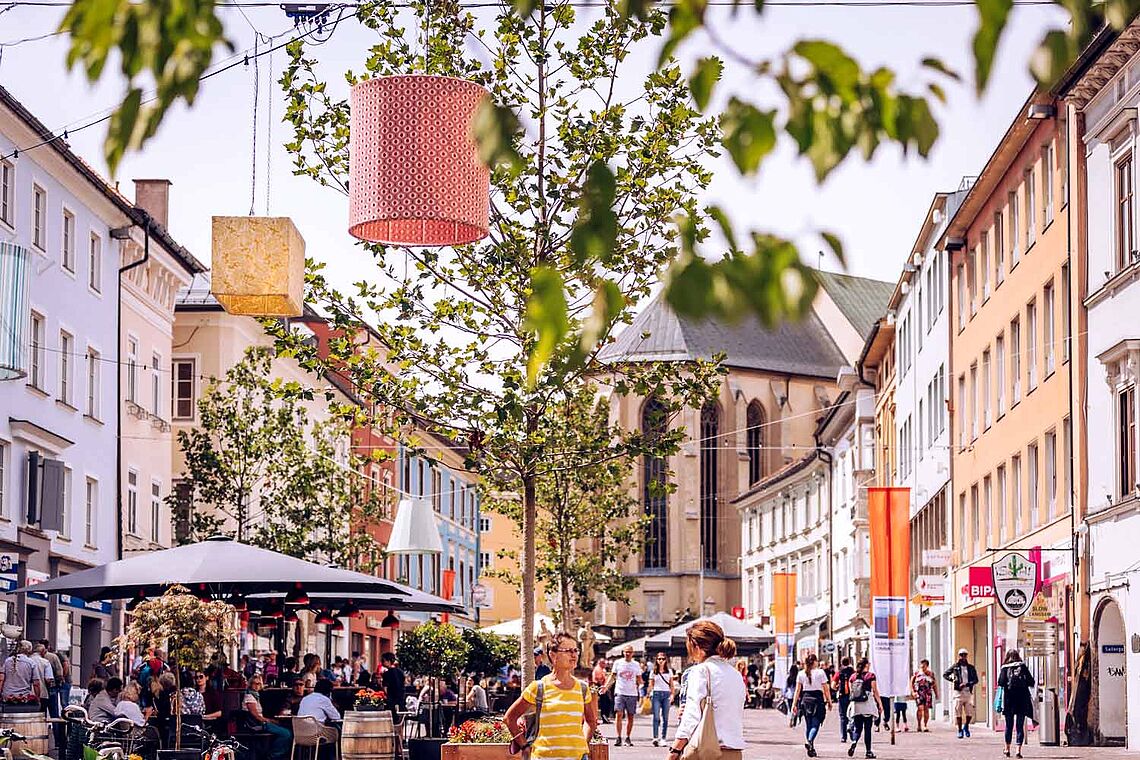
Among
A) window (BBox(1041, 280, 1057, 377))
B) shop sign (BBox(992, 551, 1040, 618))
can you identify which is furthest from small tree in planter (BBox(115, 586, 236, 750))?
window (BBox(1041, 280, 1057, 377))

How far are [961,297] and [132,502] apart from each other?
66.7 ft

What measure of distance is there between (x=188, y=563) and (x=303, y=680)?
13.0 feet

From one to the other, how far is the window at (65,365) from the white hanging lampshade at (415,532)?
724 centimetres

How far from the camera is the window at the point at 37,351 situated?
120ft

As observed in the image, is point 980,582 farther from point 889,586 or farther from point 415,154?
point 415,154

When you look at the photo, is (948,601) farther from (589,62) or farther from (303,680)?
(589,62)

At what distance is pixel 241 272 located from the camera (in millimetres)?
13266

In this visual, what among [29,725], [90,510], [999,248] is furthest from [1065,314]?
[29,725]

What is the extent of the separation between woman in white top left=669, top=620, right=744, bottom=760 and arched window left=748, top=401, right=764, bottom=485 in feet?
306

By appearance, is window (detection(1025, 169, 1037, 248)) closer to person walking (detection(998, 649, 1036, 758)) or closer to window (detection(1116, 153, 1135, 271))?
window (detection(1116, 153, 1135, 271))

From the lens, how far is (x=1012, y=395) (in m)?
40.8

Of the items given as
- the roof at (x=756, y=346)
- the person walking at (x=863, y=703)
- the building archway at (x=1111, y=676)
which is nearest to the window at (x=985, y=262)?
the building archway at (x=1111, y=676)

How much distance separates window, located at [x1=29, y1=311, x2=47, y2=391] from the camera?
36.6 m

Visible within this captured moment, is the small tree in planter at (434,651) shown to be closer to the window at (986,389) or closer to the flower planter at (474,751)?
the window at (986,389)
